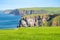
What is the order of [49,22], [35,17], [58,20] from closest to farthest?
[58,20]
[49,22]
[35,17]

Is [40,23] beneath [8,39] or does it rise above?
beneath

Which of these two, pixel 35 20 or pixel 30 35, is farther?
pixel 35 20

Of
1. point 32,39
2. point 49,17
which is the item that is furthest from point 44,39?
point 49,17

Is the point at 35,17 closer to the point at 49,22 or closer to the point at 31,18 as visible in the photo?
the point at 31,18

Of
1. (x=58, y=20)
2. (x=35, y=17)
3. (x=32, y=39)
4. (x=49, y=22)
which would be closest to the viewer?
(x=32, y=39)

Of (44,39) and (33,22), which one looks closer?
(44,39)

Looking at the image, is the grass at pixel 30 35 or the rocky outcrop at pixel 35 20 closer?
the grass at pixel 30 35

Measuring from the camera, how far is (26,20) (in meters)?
127

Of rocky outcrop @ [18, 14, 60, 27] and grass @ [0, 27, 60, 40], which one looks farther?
rocky outcrop @ [18, 14, 60, 27]

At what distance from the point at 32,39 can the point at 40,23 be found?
98214 millimetres

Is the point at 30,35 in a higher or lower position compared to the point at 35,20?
higher

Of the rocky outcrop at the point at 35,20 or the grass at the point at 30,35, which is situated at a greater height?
the grass at the point at 30,35

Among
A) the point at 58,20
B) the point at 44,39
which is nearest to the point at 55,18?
the point at 58,20

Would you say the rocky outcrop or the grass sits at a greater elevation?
the grass
